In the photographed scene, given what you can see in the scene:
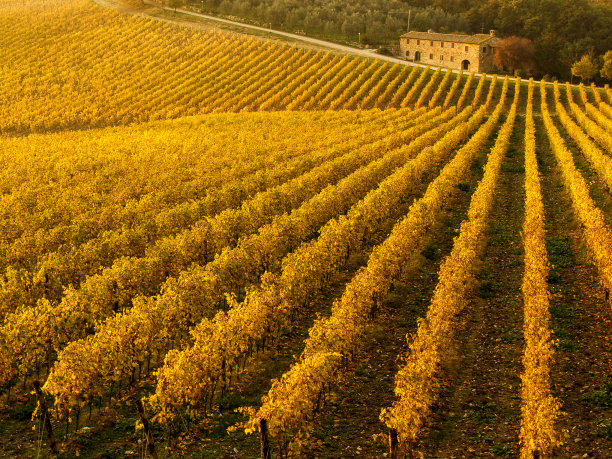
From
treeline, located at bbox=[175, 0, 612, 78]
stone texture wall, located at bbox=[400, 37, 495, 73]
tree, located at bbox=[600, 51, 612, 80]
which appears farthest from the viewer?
treeline, located at bbox=[175, 0, 612, 78]

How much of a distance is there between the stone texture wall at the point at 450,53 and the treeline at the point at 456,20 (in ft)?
24.1

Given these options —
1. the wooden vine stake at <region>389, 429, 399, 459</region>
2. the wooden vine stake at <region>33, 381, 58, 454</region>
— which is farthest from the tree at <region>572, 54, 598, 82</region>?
the wooden vine stake at <region>33, 381, 58, 454</region>

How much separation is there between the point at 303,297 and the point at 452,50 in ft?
294

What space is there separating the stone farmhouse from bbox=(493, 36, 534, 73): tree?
1423 millimetres

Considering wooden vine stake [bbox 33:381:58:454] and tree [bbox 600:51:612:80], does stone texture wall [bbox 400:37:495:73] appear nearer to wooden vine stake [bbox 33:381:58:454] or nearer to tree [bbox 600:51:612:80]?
tree [bbox 600:51:612:80]

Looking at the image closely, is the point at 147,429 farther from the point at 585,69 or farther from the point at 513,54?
the point at 513,54

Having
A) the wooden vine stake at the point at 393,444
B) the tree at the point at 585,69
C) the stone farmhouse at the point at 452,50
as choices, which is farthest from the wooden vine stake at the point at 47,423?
the tree at the point at 585,69

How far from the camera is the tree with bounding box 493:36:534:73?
99125 millimetres

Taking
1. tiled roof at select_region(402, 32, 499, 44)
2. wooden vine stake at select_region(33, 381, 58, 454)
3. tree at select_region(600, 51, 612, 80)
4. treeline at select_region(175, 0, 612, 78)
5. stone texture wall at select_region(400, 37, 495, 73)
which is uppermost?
treeline at select_region(175, 0, 612, 78)

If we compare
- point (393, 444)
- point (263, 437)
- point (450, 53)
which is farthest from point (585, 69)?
point (263, 437)

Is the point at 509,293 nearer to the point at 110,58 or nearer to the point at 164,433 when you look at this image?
the point at 164,433

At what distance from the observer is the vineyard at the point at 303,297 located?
15141 mm

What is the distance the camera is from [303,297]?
70.0 feet

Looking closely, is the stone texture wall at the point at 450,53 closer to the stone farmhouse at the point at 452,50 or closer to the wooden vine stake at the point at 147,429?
the stone farmhouse at the point at 452,50
